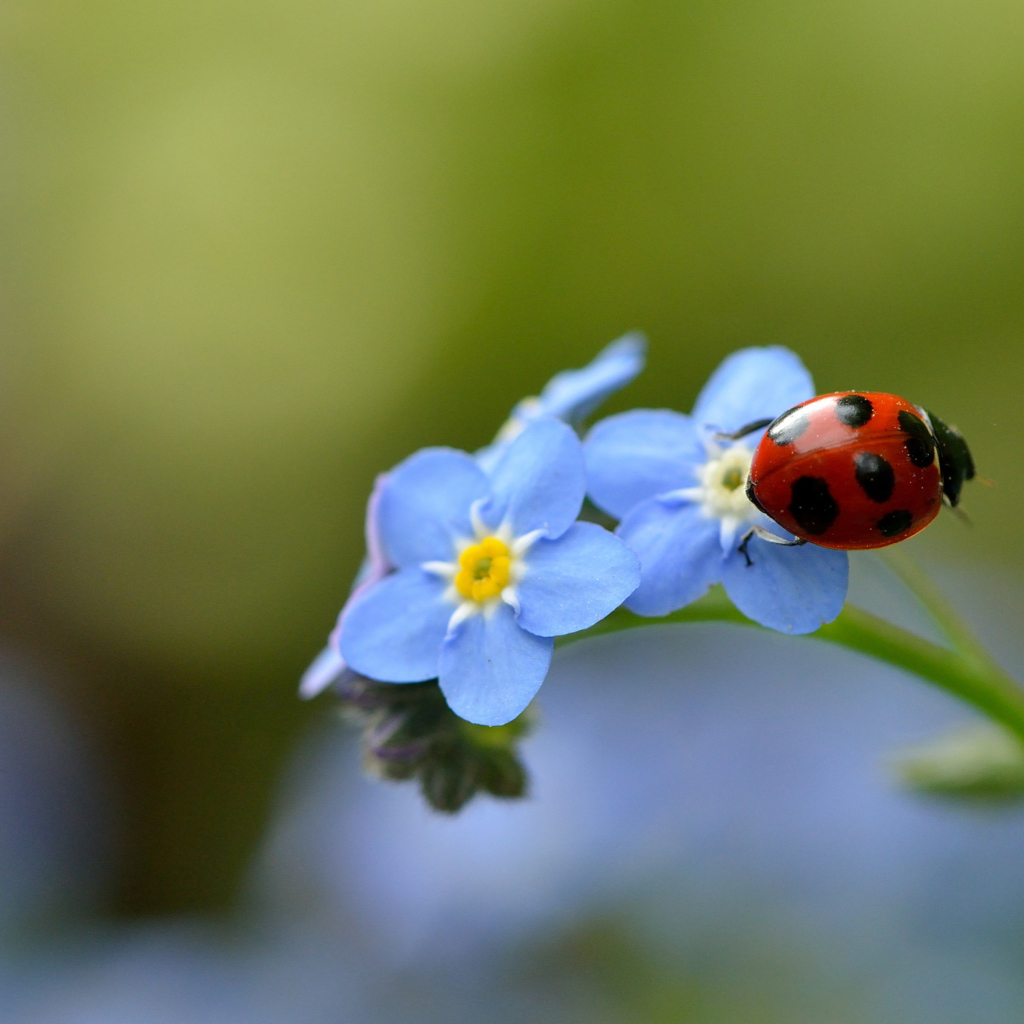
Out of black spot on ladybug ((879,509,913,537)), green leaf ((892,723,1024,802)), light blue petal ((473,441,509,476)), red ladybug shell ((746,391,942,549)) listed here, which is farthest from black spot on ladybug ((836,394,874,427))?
green leaf ((892,723,1024,802))

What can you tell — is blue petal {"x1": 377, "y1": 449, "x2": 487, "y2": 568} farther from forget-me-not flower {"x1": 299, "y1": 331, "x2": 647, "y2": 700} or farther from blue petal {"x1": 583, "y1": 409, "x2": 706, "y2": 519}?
blue petal {"x1": 583, "y1": 409, "x2": 706, "y2": 519}

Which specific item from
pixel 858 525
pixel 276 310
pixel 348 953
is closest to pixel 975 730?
pixel 858 525

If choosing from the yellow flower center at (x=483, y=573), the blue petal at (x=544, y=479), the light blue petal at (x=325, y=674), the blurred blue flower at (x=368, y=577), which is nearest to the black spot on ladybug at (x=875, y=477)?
the blue petal at (x=544, y=479)

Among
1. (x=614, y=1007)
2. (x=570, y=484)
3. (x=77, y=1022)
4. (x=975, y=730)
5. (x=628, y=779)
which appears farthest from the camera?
(x=628, y=779)

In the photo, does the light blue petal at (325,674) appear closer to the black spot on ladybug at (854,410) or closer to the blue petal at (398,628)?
the blue petal at (398,628)

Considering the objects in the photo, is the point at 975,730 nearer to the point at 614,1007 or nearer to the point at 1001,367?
the point at 614,1007

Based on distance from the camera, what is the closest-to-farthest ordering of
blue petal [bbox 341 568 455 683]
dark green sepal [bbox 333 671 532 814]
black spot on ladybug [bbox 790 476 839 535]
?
black spot on ladybug [bbox 790 476 839 535] < blue petal [bbox 341 568 455 683] < dark green sepal [bbox 333 671 532 814]
